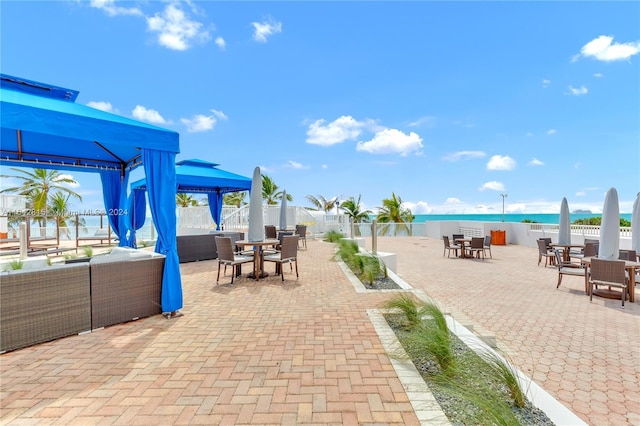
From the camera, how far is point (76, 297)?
3.19 metres

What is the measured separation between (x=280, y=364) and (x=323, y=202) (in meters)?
25.1

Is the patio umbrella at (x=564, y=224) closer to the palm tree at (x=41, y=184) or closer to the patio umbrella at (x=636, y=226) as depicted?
the patio umbrella at (x=636, y=226)

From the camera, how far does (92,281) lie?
3.30 meters

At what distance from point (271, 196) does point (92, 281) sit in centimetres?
2399

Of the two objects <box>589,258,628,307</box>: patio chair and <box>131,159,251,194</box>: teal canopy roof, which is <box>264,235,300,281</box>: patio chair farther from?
<box>589,258,628,307</box>: patio chair

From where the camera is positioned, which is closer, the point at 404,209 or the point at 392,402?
the point at 392,402

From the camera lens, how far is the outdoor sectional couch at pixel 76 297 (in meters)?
2.82

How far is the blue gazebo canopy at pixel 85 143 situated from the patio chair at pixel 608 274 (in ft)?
23.0

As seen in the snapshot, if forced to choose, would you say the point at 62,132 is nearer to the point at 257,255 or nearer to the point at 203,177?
the point at 257,255

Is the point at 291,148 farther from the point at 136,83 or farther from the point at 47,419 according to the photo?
the point at 47,419

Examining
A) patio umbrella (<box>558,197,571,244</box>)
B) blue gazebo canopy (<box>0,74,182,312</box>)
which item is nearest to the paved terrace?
blue gazebo canopy (<box>0,74,182,312</box>)

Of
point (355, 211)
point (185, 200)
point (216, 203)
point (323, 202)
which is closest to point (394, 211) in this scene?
point (355, 211)

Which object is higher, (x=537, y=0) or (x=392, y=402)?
(x=537, y=0)

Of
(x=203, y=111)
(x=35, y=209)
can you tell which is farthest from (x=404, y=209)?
(x=35, y=209)
